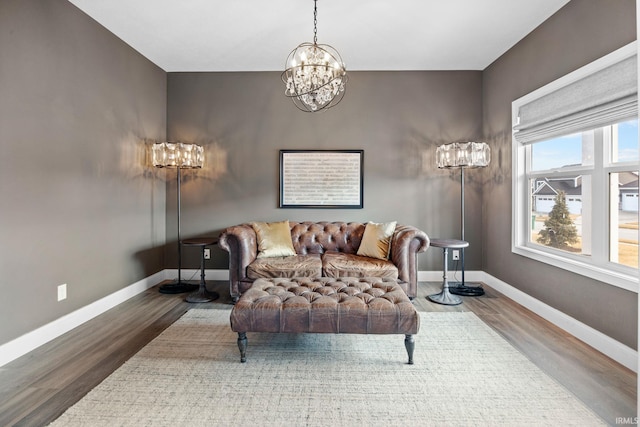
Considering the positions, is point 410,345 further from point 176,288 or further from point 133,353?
point 176,288

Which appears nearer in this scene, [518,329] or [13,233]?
[13,233]

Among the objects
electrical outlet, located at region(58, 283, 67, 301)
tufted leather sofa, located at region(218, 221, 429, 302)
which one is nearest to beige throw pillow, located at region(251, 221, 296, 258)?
tufted leather sofa, located at region(218, 221, 429, 302)

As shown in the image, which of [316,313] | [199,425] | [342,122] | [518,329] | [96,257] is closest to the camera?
[199,425]

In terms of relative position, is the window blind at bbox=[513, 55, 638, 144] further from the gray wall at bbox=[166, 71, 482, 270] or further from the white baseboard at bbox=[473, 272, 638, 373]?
the white baseboard at bbox=[473, 272, 638, 373]

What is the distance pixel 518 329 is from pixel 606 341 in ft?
1.96

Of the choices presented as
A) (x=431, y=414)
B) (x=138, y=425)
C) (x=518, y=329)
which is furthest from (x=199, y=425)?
(x=518, y=329)

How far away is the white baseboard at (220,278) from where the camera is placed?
2309mm

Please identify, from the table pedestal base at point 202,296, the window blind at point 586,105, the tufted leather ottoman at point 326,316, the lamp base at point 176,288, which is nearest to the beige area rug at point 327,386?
the tufted leather ottoman at point 326,316

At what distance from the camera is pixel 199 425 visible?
1659 millimetres

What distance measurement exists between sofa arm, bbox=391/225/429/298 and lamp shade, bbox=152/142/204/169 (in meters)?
2.64

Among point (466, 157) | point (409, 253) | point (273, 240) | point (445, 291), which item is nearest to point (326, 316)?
point (409, 253)

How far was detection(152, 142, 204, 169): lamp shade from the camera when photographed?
392cm

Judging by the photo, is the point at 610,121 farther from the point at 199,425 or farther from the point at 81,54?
the point at 81,54

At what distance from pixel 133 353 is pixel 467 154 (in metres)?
3.78
